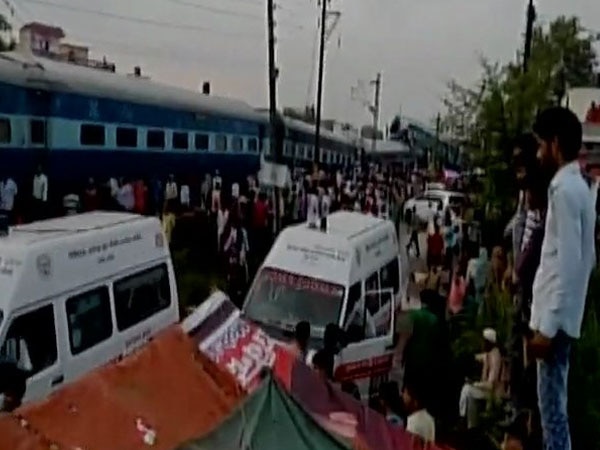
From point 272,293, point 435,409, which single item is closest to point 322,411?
point 435,409

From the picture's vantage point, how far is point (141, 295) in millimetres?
13953

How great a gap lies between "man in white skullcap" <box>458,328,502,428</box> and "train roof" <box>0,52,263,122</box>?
44.1ft

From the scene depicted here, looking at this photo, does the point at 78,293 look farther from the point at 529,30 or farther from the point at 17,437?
the point at 529,30

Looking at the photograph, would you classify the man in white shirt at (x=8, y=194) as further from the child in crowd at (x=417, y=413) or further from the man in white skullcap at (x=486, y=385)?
the child in crowd at (x=417, y=413)

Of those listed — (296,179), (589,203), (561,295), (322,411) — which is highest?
(589,203)

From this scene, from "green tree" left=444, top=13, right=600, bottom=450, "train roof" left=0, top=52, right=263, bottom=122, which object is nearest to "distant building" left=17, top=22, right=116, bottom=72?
"train roof" left=0, top=52, right=263, bottom=122

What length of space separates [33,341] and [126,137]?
15.7 metres

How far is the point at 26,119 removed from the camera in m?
22.5

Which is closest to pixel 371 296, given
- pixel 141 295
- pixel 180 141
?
pixel 141 295

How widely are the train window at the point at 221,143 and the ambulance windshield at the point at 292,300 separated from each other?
1964 cm

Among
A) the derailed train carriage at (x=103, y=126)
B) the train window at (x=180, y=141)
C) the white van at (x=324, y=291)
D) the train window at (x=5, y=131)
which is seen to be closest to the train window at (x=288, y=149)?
the derailed train carriage at (x=103, y=126)

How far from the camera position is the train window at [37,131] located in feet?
74.3

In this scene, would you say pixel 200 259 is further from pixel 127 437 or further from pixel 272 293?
pixel 127 437

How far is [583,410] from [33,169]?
16.2 meters
